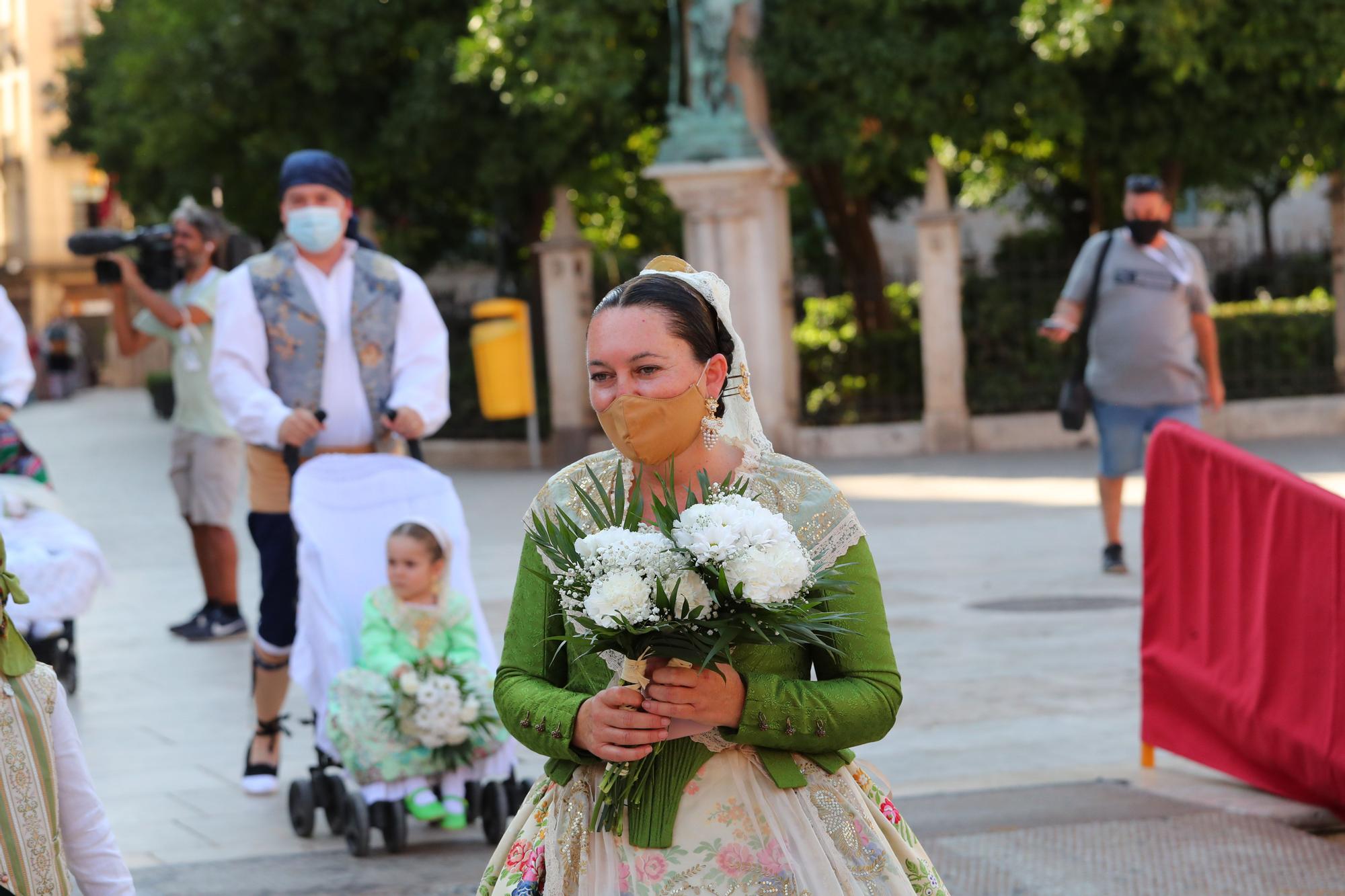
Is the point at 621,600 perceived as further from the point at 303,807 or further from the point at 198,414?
the point at 198,414

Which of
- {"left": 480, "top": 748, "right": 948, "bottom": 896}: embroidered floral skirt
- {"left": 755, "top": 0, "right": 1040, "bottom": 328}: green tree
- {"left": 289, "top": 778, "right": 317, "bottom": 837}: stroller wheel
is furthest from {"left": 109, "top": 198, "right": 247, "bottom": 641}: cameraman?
{"left": 755, "top": 0, "right": 1040, "bottom": 328}: green tree

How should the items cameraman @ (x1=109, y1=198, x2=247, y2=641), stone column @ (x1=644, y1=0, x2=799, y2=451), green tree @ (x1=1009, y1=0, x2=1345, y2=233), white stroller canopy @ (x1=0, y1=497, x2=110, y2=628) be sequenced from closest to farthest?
1. white stroller canopy @ (x1=0, y1=497, x2=110, y2=628)
2. cameraman @ (x1=109, y1=198, x2=247, y2=641)
3. green tree @ (x1=1009, y1=0, x2=1345, y2=233)
4. stone column @ (x1=644, y1=0, x2=799, y2=451)

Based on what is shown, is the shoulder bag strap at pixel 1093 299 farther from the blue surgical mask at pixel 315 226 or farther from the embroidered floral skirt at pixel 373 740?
the embroidered floral skirt at pixel 373 740

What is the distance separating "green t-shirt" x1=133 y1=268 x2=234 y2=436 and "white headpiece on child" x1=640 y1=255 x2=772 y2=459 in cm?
725

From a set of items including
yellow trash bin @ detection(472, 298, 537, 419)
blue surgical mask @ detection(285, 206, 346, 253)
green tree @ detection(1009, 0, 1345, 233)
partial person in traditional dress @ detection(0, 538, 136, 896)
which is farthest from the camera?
yellow trash bin @ detection(472, 298, 537, 419)

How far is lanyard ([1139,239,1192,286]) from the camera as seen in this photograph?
10.5 meters

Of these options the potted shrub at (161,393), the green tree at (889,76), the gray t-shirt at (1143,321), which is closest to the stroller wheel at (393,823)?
the gray t-shirt at (1143,321)

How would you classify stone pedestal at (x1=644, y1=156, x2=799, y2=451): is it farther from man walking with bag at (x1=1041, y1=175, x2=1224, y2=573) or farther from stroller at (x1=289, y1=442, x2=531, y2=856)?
stroller at (x1=289, y1=442, x2=531, y2=856)

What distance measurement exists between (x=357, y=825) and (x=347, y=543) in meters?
0.89

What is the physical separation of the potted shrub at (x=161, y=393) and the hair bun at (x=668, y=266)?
100 feet

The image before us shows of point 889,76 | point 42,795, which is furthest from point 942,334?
point 42,795

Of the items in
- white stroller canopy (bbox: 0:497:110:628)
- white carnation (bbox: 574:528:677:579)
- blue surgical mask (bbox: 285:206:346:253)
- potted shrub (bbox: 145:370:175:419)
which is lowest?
potted shrub (bbox: 145:370:175:419)

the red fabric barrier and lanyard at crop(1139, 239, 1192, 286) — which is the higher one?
lanyard at crop(1139, 239, 1192, 286)

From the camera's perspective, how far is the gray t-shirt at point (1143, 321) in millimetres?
10273
